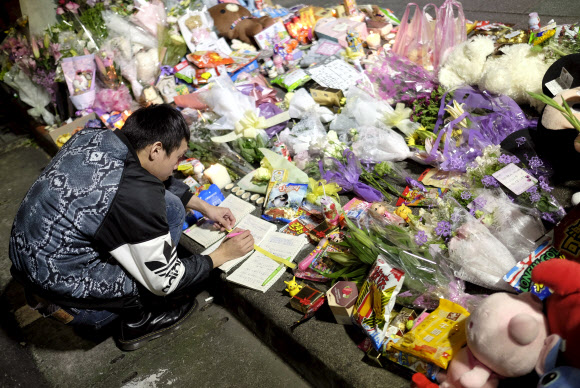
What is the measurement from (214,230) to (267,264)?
2.03 feet

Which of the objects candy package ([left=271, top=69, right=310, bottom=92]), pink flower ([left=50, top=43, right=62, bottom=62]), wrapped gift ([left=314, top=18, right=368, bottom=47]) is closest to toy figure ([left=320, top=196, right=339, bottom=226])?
candy package ([left=271, top=69, right=310, bottom=92])

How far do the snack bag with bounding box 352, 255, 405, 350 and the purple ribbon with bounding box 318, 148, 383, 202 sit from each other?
3.04 ft

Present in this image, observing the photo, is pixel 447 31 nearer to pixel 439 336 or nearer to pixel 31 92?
pixel 439 336

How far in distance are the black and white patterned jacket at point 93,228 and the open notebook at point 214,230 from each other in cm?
69

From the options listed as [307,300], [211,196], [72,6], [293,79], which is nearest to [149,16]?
[72,6]

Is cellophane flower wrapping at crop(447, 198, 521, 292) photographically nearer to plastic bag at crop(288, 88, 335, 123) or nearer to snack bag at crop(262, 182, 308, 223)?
snack bag at crop(262, 182, 308, 223)

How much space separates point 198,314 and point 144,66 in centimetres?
A: 319

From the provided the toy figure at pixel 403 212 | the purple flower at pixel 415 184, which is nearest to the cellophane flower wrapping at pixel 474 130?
the purple flower at pixel 415 184

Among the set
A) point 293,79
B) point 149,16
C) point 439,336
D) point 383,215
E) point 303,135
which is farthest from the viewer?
point 149,16

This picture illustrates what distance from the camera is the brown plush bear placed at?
5.59 meters

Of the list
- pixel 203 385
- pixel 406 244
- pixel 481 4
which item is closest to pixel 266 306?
pixel 203 385

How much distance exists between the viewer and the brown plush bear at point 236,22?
559 centimetres

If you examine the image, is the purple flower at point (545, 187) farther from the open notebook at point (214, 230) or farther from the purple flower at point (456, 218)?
the open notebook at point (214, 230)

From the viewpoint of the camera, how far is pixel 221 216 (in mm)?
3340
